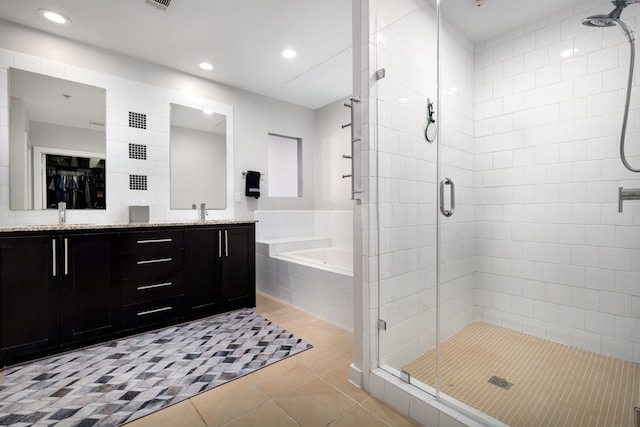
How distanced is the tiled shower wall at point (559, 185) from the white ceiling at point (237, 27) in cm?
32

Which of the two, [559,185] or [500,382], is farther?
→ [559,185]

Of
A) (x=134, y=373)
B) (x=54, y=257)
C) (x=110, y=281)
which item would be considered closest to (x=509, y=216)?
Answer: (x=134, y=373)

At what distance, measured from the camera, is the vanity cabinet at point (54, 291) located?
199cm

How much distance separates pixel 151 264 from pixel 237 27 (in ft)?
7.09

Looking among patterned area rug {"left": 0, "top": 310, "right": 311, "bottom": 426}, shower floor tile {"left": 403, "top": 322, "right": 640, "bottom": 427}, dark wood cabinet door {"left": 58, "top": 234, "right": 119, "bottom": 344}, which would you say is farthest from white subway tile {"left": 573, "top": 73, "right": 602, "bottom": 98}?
dark wood cabinet door {"left": 58, "top": 234, "right": 119, "bottom": 344}

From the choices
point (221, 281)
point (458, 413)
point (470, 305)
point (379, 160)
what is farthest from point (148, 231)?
point (470, 305)

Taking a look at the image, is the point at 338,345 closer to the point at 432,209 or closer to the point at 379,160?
the point at 432,209

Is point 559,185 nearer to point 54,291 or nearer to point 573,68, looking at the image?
point 573,68

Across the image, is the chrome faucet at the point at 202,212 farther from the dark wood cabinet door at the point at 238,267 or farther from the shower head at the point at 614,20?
the shower head at the point at 614,20

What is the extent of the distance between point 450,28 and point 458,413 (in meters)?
2.65

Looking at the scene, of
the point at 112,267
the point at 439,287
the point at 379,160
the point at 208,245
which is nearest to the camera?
the point at 379,160

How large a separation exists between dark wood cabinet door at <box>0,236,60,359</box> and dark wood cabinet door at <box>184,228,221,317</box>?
0.91 m

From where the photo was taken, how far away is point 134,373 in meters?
1.89

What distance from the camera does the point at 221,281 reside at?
2.95 m
